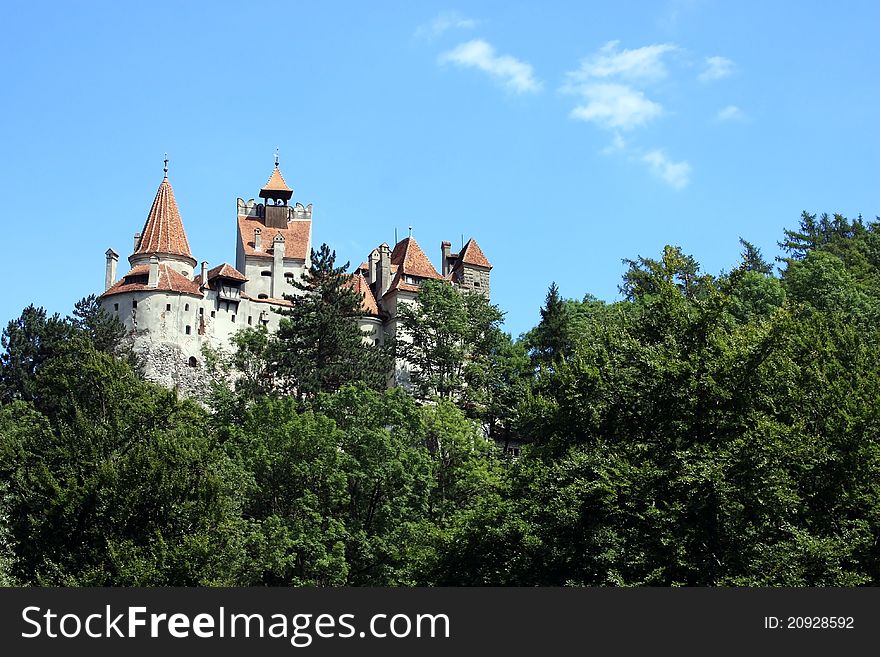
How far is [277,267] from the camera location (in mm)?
93250

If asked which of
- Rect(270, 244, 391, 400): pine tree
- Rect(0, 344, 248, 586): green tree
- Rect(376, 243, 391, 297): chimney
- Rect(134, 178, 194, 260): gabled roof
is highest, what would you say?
Rect(134, 178, 194, 260): gabled roof

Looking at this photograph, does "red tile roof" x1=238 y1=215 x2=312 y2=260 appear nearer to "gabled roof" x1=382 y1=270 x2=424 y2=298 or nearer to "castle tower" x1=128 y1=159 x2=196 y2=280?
"castle tower" x1=128 y1=159 x2=196 y2=280

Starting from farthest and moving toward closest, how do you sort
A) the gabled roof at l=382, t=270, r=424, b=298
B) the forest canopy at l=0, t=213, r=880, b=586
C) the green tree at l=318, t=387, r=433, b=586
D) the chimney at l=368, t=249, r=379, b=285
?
the chimney at l=368, t=249, r=379, b=285 < the gabled roof at l=382, t=270, r=424, b=298 < the green tree at l=318, t=387, r=433, b=586 < the forest canopy at l=0, t=213, r=880, b=586

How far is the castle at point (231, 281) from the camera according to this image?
83812mm

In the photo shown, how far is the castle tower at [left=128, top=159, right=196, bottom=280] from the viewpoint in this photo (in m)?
88.7

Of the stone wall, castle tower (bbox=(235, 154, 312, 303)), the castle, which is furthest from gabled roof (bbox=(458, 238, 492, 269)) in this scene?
the stone wall

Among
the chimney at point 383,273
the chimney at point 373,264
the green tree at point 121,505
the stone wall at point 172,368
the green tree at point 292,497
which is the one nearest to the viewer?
the green tree at point 121,505

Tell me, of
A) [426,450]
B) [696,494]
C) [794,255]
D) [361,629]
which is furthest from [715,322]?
[794,255]

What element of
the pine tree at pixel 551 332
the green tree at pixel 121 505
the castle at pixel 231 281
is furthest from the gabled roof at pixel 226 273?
the green tree at pixel 121 505

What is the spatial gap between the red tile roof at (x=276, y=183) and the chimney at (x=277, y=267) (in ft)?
24.7

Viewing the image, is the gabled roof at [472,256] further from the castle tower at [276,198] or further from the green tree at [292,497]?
the green tree at [292,497]

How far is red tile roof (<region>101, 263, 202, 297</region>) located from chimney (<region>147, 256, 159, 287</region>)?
230mm

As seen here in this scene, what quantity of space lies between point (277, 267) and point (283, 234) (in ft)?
13.8

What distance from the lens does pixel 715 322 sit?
30703 millimetres
